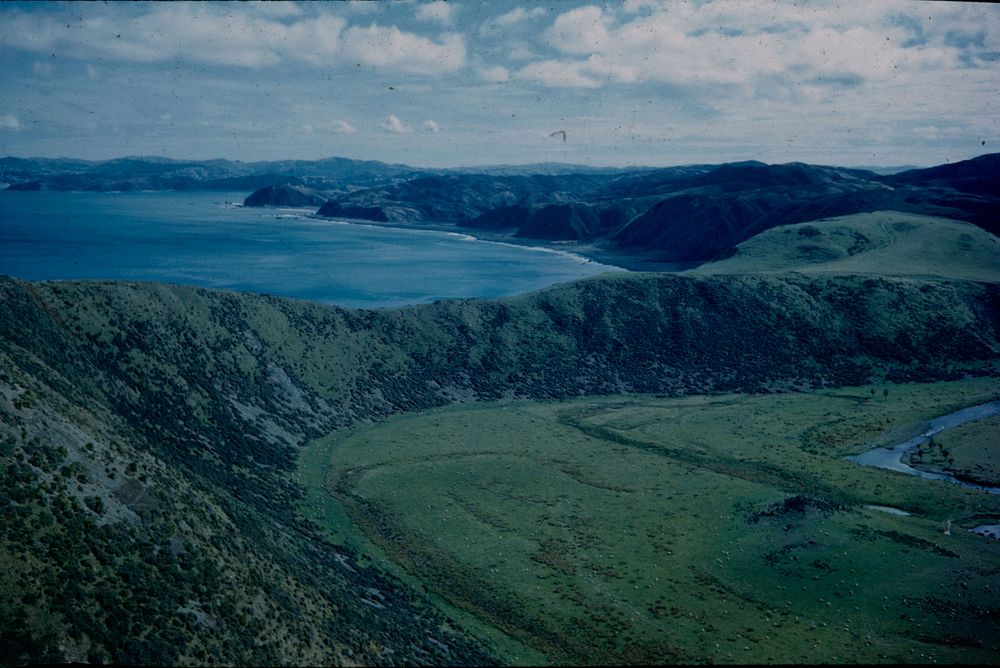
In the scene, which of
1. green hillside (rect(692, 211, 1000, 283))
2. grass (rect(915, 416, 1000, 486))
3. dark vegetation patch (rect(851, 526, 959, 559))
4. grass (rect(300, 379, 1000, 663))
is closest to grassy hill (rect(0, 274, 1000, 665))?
grass (rect(300, 379, 1000, 663))

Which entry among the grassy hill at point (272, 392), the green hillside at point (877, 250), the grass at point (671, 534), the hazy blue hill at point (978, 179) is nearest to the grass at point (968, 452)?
the grass at point (671, 534)

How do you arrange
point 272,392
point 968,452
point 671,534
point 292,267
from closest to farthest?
point 671,534 → point 968,452 → point 272,392 → point 292,267

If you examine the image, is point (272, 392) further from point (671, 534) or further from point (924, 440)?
point (924, 440)

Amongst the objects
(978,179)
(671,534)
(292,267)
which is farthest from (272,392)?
(978,179)

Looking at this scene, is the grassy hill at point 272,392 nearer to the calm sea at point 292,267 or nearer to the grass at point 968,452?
the grass at point 968,452

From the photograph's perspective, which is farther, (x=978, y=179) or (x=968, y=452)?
(x=978, y=179)

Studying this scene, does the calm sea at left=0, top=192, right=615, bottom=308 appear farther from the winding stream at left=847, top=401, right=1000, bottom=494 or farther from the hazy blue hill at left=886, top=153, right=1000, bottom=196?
the hazy blue hill at left=886, top=153, right=1000, bottom=196
